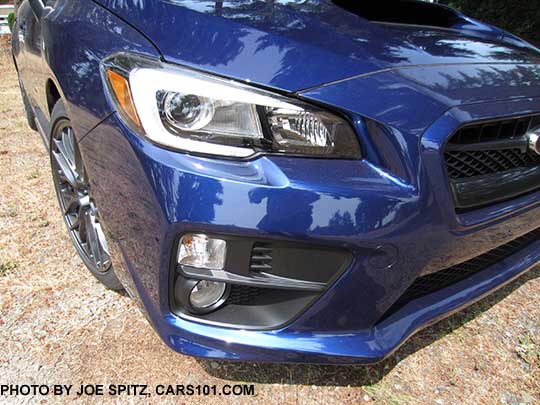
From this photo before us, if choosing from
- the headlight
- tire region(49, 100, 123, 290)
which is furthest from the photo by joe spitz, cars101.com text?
tire region(49, 100, 123, 290)

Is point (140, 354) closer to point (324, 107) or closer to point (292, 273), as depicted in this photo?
point (292, 273)

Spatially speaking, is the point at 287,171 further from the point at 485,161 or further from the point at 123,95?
the point at 485,161

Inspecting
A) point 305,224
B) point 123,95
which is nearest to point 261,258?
point 305,224

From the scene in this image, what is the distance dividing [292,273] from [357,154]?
365 mm

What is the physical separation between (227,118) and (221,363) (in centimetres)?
91

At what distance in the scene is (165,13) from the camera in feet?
4.49

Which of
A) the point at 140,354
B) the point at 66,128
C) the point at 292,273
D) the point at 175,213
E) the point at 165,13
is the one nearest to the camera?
the point at 175,213

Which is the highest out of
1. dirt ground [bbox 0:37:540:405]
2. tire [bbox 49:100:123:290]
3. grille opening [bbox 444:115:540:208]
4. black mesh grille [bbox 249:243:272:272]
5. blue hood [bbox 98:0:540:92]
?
blue hood [bbox 98:0:540:92]

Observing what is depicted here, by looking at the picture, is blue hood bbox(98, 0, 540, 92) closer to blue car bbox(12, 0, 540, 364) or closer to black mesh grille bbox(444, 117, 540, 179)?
blue car bbox(12, 0, 540, 364)

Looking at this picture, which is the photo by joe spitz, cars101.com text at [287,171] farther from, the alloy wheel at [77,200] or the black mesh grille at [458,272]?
the alloy wheel at [77,200]

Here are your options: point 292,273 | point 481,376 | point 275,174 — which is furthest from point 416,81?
point 481,376

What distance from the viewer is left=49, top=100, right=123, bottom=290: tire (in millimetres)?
1779

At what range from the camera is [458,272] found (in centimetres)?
155

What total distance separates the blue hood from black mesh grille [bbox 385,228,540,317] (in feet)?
2.25
